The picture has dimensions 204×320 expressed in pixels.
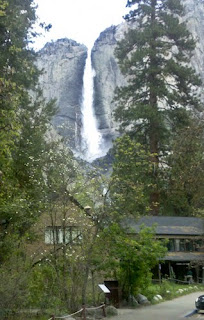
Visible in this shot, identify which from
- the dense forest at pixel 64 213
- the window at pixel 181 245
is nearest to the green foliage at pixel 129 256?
the dense forest at pixel 64 213

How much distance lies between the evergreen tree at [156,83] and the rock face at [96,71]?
38.8 m

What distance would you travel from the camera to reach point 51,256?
51.4ft

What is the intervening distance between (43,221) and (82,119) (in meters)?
66.9

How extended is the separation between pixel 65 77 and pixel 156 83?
197ft

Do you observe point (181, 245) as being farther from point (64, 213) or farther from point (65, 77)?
point (65, 77)

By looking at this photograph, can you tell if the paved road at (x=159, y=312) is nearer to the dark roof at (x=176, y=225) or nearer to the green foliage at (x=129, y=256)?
the green foliage at (x=129, y=256)

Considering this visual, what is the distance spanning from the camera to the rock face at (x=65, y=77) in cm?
8694

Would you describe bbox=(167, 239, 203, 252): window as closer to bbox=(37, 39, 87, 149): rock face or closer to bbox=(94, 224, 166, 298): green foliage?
bbox=(94, 224, 166, 298): green foliage

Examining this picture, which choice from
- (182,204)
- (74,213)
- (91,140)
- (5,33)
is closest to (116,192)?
(74,213)

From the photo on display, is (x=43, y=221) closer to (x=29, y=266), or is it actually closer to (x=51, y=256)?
(x=51, y=256)

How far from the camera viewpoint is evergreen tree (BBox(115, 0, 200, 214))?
37094 millimetres

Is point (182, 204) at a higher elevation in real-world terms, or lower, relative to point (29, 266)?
higher

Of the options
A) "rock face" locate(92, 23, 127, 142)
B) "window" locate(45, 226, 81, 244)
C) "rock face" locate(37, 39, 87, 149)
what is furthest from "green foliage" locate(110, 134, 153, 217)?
"rock face" locate(92, 23, 127, 142)

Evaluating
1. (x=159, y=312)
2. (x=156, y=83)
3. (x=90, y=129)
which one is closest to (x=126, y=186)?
(x=159, y=312)
